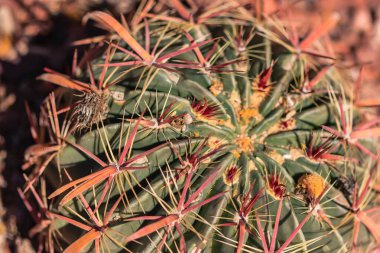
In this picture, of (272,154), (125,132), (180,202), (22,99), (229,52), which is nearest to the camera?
(180,202)

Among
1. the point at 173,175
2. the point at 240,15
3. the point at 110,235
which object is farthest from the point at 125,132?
the point at 240,15

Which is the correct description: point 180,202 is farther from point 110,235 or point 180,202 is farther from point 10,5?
point 10,5

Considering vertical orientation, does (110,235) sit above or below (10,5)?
below

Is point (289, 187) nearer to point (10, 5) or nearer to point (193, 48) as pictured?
point (193, 48)

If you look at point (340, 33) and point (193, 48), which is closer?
point (193, 48)

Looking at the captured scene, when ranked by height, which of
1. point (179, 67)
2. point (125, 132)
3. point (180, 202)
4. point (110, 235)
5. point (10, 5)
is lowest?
point (110, 235)

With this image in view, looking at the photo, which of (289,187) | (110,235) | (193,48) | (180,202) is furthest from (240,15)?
(110,235)

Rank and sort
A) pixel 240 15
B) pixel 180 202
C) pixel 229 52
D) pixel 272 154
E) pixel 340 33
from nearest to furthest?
pixel 180 202 < pixel 272 154 < pixel 229 52 < pixel 240 15 < pixel 340 33
